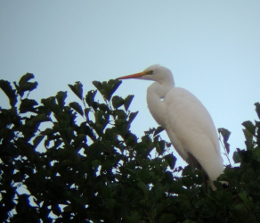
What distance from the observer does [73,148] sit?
339 centimetres

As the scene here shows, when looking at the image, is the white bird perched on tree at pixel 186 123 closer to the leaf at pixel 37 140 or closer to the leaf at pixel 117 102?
the leaf at pixel 117 102

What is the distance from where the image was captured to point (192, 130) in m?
6.12

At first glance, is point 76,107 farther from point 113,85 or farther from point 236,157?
point 236,157

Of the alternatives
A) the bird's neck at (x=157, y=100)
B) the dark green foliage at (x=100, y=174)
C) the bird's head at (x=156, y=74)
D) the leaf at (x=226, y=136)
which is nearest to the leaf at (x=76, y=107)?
the dark green foliage at (x=100, y=174)

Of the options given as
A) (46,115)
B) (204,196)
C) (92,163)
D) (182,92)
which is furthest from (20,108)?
(182,92)

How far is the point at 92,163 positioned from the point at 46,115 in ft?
2.25

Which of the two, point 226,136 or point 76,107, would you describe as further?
point 76,107

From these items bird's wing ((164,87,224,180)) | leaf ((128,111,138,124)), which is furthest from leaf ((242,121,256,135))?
bird's wing ((164,87,224,180))

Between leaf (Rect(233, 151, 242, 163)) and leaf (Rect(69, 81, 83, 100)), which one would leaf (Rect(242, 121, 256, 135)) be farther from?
leaf (Rect(69, 81, 83, 100))

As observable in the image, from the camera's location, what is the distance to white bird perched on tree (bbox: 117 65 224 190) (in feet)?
19.1

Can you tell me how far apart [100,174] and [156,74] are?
3.90m

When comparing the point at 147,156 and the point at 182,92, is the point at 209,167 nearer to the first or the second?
the point at 182,92

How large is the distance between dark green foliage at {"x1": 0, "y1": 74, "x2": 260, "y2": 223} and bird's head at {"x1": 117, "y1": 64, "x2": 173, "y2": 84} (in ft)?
10.2

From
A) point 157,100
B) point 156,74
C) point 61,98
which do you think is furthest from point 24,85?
point 156,74
